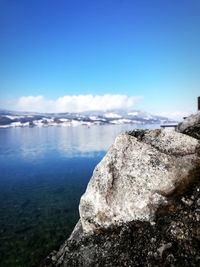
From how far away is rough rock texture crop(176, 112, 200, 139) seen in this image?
13.6 meters

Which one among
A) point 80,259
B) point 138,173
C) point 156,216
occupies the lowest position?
point 80,259

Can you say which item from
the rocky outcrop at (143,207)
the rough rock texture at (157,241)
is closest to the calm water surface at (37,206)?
the rocky outcrop at (143,207)

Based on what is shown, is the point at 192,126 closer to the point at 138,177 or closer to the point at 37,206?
the point at 138,177

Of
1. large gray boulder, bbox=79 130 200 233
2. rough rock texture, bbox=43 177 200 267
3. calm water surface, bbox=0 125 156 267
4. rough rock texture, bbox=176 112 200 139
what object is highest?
rough rock texture, bbox=176 112 200 139

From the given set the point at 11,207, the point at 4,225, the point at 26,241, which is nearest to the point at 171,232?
the point at 26,241

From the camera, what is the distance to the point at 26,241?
2534 centimetres

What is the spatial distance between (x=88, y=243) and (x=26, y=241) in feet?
53.5

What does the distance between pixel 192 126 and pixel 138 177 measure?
5.15m

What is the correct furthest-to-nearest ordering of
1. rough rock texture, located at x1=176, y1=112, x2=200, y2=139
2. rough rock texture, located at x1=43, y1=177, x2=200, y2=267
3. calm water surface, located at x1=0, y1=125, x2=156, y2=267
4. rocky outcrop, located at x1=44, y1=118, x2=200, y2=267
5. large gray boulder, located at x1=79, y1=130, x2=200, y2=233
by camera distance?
calm water surface, located at x1=0, y1=125, x2=156, y2=267, rough rock texture, located at x1=176, y1=112, x2=200, y2=139, large gray boulder, located at x1=79, y1=130, x2=200, y2=233, rocky outcrop, located at x1=44, y1=118, x2=200, y2=267, rough rock texture, located at x1=43, y1=177, x2=200, y2=267

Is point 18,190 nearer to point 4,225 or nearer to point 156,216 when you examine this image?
point 4,225

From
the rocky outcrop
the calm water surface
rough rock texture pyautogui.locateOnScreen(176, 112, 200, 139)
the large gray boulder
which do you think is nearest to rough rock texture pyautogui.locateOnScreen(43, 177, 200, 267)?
the rocky outcrop

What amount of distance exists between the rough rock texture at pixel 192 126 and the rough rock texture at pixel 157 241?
3.61 meters

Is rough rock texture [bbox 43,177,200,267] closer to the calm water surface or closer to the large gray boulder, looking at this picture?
the large gray boulder

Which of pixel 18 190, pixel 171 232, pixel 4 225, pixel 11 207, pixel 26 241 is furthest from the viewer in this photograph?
pixel 18 190
